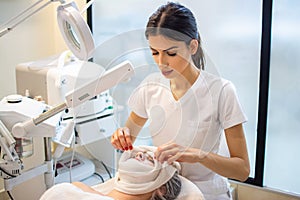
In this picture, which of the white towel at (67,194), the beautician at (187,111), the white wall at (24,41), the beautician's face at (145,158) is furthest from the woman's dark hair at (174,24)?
the white wall at (24,41)

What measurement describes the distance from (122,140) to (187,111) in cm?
24

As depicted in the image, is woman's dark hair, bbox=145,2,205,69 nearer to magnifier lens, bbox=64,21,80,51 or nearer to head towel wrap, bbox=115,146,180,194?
magnifier lens, bbox=64,21,80,51

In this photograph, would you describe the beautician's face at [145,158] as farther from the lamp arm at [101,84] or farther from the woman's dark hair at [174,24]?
the woman's dark hair at [174,24]

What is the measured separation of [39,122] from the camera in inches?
52.1

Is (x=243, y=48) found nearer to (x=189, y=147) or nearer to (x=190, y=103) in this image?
(x=190, y=103)

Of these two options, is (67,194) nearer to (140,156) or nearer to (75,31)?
(140,156)

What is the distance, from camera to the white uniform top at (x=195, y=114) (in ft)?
4.00

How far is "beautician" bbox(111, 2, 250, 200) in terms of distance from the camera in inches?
44.8

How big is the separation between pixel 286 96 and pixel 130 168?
3.41 feet

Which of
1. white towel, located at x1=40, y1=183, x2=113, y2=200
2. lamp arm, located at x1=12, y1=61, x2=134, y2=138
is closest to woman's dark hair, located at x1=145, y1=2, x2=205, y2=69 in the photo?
lamp arm, located at x1=12, y1=61, x2=134, y2=138

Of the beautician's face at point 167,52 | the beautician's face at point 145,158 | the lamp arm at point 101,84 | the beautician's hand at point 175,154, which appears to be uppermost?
the beautician's face at point 167,52

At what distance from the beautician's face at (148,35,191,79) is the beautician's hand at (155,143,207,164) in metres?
0.24

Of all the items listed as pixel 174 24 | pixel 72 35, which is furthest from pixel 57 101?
pixel 174 24

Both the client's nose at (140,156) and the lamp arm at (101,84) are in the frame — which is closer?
the lamp arm at (101,84)
